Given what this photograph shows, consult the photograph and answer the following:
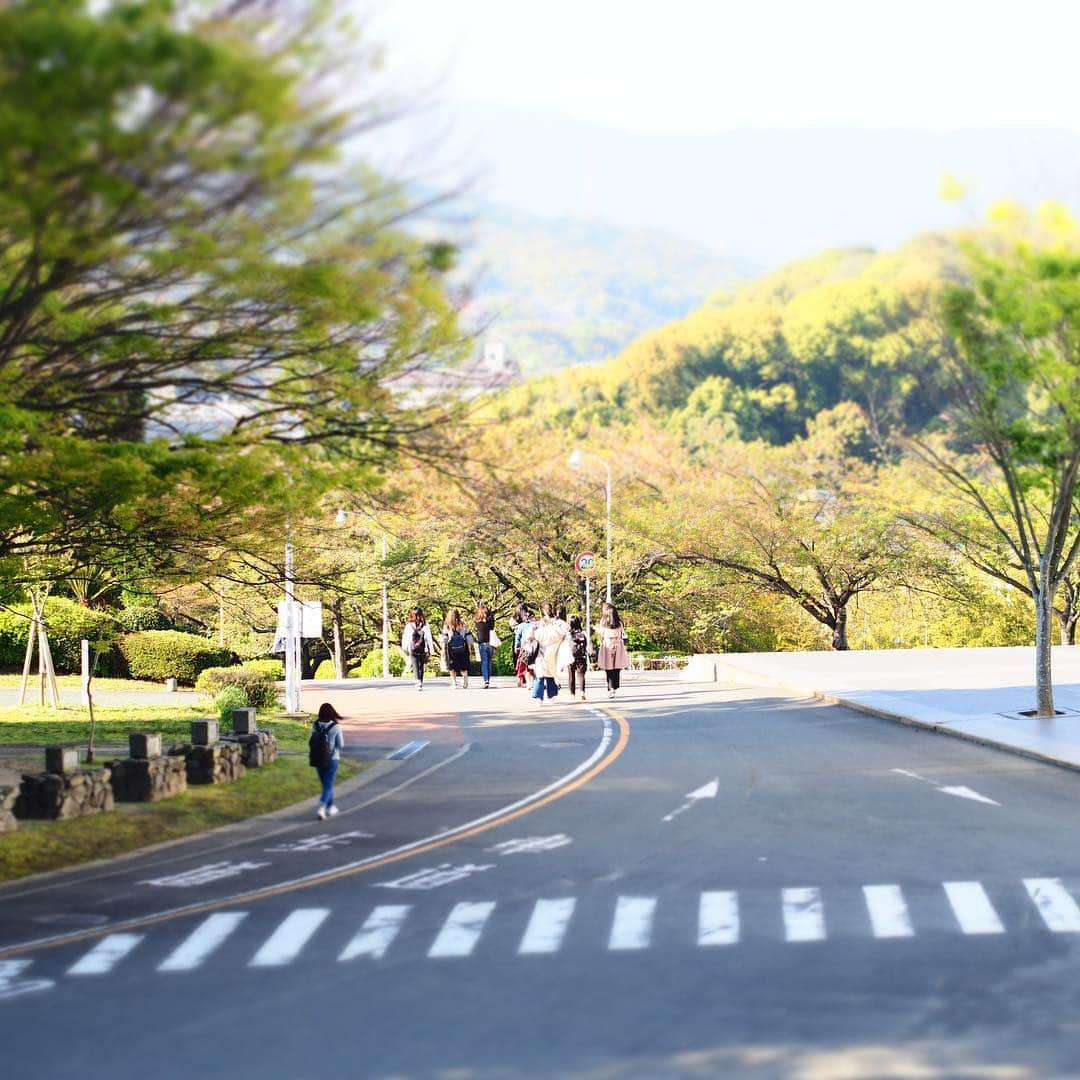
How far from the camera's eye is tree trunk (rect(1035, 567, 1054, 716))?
24.9 m

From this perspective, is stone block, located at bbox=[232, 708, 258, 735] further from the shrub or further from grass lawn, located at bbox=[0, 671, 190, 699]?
grass lawn, located at bbox=[0, 671, 190, 699]

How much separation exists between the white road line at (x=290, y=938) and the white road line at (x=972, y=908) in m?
4.60

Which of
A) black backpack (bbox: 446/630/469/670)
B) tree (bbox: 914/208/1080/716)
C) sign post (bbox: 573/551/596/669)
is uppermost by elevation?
tree (bbox: 914/208/1080/716)

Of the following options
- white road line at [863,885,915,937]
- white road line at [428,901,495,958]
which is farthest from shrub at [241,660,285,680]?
white road line at [863,885,915,937]

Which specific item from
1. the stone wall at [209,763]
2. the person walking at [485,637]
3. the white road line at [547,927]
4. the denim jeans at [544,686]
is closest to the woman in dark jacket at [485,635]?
the person walking at [485,637]

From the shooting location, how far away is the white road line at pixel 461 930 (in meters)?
10.8

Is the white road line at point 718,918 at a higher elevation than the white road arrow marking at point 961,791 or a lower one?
lower

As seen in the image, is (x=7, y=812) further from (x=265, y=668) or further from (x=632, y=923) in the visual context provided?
(x=265, y=668)

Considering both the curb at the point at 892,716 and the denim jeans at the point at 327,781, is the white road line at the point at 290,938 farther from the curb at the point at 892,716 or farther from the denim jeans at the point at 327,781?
the curb at the point at 892,716

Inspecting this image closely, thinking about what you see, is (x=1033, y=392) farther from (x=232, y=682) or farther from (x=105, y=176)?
(x=105, y=176)

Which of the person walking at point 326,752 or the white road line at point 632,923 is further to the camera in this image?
the person walking at point 326,752

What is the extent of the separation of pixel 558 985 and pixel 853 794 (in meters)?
9.02

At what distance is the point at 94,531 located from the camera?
20.7 metres

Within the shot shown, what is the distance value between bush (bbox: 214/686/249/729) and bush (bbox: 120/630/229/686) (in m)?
13.4
